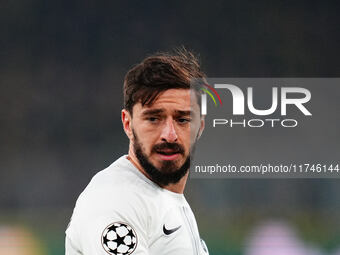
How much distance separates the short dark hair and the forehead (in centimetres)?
2

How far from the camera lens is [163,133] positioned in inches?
127

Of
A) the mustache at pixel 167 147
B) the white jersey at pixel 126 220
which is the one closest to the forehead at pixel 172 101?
the mustache at pixel 167 147

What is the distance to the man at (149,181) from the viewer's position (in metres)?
2.76

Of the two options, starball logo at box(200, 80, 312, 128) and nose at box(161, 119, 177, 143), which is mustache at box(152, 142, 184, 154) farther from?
starball logo at box(200, 80, 312, 128)

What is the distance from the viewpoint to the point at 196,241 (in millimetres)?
3330

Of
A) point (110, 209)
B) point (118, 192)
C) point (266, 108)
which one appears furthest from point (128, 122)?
point (266, 108)

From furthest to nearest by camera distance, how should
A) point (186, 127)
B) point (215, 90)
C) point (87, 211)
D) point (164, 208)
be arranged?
point (215, 90)
point (186, 127)
point (164, 208)
point (87, 211)

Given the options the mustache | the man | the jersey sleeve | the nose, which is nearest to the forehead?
the man

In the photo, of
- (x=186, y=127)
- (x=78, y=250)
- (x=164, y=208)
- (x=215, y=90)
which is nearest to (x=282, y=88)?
(x=215, y=90)

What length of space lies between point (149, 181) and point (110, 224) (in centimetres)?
53

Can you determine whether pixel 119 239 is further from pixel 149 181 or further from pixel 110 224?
pixel 149 181

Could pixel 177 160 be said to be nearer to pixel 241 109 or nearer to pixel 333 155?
pixel 241 109

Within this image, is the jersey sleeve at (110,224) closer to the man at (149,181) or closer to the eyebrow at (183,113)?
the man at (149,181)

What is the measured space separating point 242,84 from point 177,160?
2354 millimetres
